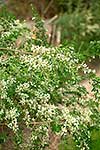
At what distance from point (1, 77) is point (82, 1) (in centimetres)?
383

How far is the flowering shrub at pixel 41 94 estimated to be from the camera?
3113mm

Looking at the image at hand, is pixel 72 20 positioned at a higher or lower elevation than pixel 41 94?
higher

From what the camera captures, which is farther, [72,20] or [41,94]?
[72,20]

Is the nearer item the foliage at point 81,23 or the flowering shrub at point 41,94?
the flowering shrub at point 41,94

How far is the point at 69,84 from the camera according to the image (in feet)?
11.5

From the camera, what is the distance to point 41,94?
316 centimetres

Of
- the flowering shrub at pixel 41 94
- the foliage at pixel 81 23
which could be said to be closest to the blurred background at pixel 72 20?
the foliage at pixel 81 23

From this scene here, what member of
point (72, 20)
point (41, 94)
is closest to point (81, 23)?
point (72, 20)

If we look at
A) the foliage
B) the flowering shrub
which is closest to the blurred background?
the foliage

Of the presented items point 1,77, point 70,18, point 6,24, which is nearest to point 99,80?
point 1,77

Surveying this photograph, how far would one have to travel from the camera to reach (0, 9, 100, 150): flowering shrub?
3.11 m

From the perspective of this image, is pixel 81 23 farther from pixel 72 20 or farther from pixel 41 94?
pixel 41 94

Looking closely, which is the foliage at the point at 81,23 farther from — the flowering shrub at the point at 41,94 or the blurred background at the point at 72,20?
the flowering shrub at the point at 41,94

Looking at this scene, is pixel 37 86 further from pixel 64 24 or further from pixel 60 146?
pixel 64 24
